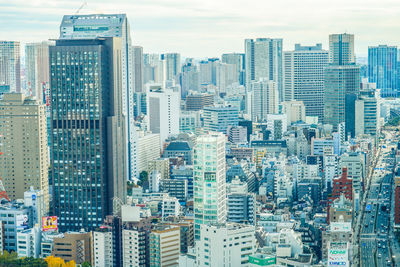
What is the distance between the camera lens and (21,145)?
41281mm

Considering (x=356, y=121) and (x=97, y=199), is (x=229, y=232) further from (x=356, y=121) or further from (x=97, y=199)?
(x=356, y=121)

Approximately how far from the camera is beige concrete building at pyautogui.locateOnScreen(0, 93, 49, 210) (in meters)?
40.9

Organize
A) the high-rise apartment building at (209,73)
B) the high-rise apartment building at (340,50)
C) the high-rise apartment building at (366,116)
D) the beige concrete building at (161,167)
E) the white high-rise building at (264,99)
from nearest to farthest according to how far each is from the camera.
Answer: the beige concrete building at (161,167)
the high-rise apartment building at (366,116)
the high-rise apartment building at (340,50)
the white high-rise building at (264,99)
the high-rise apartment building at (209,73)

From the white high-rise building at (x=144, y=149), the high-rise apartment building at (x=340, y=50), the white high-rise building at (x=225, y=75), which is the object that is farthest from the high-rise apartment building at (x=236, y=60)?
the white high-rise building at (x=144, y=149)

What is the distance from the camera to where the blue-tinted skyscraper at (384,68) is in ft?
360

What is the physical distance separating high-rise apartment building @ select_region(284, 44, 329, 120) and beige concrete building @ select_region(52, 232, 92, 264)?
52.4 m

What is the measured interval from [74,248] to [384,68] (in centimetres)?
8519

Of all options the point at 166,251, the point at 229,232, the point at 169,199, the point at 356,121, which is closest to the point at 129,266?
the point at 166,251

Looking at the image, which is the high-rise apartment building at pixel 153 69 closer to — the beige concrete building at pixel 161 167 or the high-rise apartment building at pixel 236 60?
the high-rise apartment building at pixel 236 60

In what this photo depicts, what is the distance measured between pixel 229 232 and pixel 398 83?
89335 mm

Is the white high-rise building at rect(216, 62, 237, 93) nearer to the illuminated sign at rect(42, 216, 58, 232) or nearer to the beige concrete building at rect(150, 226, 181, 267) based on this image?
the illuminated sign at rect(42, 216, 58, 232)

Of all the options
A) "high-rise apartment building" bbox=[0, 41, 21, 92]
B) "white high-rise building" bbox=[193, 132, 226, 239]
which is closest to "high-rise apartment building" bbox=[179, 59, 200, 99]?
"high-rise apartment building" bbox=[0, 41, 21, 92]

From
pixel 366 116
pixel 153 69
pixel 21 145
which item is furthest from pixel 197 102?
pixel 21 145

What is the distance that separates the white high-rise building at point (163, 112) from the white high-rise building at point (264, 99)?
52.7ft
